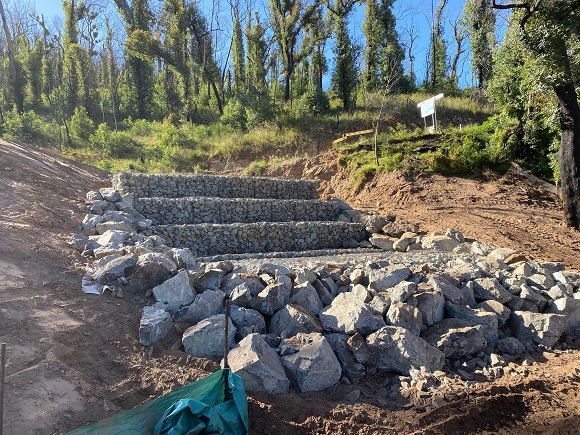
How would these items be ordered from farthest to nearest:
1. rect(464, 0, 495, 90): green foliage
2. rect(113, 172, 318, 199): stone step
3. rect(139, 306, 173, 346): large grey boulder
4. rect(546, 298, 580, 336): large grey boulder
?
rect(464, 0, 495, 90): green foliage
rect(113, 172, 318, 199): stone step
rect(546, 298, 580, 336): large grey boulder
rect(139, 306, 173, 346): large grey boulder

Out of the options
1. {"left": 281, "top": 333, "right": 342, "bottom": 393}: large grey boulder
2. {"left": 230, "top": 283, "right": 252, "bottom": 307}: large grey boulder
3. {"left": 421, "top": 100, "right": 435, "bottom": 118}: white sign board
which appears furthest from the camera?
{"left": 421, "top": 100, "right": 435, "bottom": 118}: white sign board

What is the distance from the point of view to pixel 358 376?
443 cm

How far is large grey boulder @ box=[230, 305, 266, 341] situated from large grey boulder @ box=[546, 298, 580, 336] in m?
4.30

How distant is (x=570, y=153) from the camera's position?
10.1 meters

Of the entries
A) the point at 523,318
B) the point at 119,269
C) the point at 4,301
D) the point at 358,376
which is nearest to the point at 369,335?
the point at 358,376

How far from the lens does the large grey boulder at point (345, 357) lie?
4438 millimetres

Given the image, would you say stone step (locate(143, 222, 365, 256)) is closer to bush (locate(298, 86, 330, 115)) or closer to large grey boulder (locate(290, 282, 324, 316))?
large grey boulder (locate(290, 282, 324, 316))

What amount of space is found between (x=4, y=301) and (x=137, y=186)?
7.36m

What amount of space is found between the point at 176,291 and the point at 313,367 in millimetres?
1905

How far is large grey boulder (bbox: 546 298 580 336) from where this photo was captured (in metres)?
5.89

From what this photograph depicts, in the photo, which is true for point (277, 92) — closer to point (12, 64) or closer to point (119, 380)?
point (12, 64)

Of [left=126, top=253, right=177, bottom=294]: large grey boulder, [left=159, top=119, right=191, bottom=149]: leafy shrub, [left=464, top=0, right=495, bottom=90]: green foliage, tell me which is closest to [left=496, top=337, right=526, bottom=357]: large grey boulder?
[left=126, top=253, right=177, bottom=294]: large grey boulder

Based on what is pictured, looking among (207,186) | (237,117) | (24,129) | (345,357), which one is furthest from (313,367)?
(24,129)

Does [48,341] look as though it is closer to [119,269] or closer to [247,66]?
[119,269]
